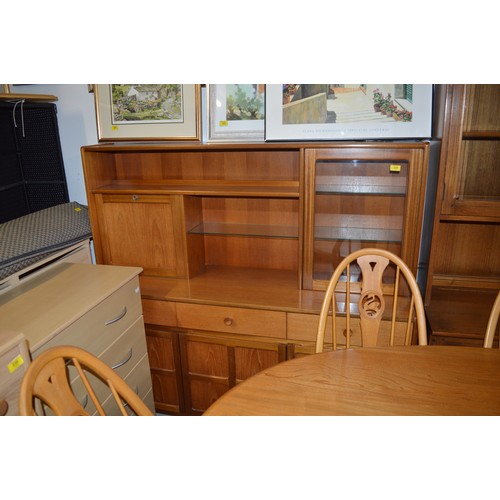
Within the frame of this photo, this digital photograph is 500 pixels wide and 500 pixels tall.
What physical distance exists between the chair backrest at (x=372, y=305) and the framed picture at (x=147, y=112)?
108 cm

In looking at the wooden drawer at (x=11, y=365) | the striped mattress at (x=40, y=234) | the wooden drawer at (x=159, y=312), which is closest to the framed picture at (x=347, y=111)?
the wooden drawer at (x=159, y=312)

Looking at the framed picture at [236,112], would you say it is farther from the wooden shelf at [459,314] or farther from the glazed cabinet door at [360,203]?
the wooden shelf at [459,314]

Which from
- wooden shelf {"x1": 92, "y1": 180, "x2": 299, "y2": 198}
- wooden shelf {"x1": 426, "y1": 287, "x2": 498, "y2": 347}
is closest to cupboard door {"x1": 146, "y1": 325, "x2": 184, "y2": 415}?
wooden shelf {"x1": 92, "y1": 180, "x2": 299, "y2": 198}

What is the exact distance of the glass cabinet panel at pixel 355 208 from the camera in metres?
1.87

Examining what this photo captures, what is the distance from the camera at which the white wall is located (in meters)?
2.26

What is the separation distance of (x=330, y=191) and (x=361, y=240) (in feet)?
0.96

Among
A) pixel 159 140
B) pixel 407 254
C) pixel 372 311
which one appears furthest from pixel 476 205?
pixel 159 140

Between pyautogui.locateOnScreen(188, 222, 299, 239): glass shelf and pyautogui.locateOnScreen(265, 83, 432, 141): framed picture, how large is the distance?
1.60 ft

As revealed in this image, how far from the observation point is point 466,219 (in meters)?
1.76

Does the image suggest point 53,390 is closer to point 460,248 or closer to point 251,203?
point 251,203

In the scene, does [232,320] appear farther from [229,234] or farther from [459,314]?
[459,314]

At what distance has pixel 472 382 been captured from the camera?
1091 mm

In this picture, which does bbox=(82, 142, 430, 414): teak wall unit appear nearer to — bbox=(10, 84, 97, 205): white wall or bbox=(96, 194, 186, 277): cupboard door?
bbox=(96, 194, 186, 277): cupboard door

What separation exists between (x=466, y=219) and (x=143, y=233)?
1539 mm
